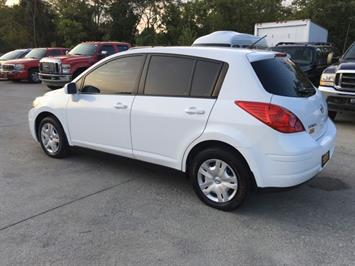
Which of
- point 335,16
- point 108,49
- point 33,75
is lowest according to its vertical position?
point 33,75

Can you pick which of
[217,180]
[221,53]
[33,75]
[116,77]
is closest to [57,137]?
[116,77]

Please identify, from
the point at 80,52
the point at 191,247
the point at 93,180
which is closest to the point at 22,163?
the point at 93,180

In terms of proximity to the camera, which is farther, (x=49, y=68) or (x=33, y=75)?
(x=33, y=75)

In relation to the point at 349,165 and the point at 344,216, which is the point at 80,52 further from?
the point at 344,216

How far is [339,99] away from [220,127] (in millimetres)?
4953

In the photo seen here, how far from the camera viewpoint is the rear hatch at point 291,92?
390 cm

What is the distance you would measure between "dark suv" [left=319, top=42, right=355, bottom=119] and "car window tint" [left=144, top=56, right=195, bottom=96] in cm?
476

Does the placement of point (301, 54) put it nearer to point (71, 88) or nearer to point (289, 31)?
point (289, 31)

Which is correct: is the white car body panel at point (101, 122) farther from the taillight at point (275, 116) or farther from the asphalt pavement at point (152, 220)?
the taillight at point (275, 116)

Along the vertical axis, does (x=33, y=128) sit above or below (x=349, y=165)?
above

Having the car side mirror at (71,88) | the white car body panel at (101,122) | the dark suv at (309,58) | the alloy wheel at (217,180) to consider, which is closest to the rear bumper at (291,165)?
the alloy wheel at (217,180)

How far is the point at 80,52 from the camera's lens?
15898mm

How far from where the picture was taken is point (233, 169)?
13.0ft

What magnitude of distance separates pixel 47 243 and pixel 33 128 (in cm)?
300
